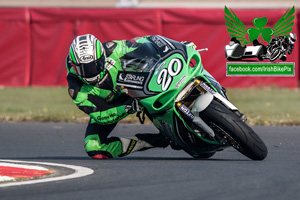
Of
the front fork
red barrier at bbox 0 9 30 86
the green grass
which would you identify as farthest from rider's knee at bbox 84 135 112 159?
red barrier at bbox 0 9 30 86

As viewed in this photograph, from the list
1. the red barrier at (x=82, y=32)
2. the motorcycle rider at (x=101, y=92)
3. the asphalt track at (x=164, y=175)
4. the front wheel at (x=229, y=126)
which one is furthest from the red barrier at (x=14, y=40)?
the front wheel at (x=229, y=126)

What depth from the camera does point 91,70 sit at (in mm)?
7473

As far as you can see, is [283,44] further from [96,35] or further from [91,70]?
[91,70]

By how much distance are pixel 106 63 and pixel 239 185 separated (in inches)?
90.9

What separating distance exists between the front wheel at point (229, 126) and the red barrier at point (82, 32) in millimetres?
11925

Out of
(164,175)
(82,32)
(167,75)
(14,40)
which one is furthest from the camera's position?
(14,40)

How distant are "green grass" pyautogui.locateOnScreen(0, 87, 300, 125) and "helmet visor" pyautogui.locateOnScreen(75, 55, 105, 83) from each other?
218 inches

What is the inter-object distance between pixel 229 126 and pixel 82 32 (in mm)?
13582

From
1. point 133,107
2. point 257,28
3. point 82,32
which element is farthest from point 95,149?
point 82,32

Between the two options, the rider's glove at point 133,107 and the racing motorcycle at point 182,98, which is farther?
the rider's glove at point 133,107

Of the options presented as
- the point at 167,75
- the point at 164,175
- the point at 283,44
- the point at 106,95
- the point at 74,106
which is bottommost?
the point at 164,175

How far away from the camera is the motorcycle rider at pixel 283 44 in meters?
15.9

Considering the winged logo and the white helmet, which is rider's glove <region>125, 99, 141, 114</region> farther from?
the winged logo

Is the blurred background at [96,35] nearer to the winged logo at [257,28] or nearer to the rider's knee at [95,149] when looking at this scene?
the winged logo at [257,28]
